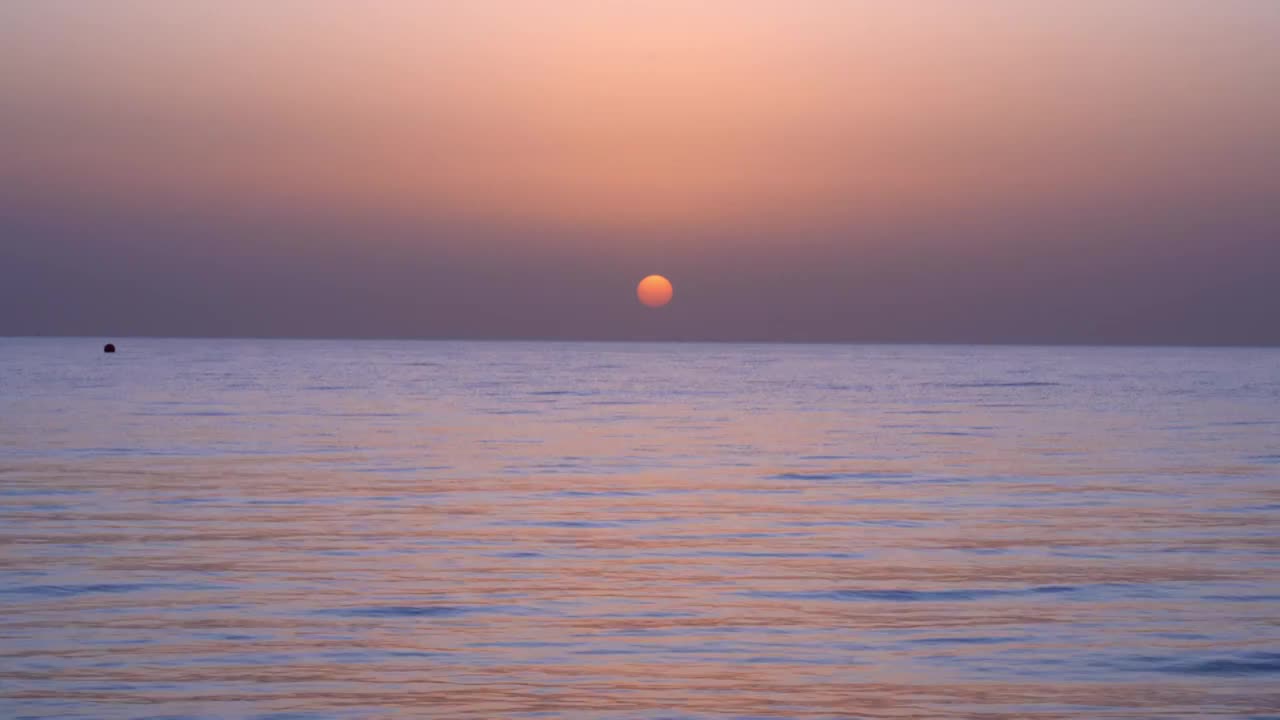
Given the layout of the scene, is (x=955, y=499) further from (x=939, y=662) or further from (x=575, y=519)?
(x=939, y=662)

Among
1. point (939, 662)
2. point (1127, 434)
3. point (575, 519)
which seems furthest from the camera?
point (1127, 434)

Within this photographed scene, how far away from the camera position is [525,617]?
1326 cm

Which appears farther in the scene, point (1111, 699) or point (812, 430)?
point (812, 430)

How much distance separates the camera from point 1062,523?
20.5m

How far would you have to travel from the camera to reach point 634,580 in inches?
598

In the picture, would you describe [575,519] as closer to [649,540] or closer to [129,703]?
[649,540]

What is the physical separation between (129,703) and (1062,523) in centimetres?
1353

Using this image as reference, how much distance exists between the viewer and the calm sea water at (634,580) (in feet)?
35.2

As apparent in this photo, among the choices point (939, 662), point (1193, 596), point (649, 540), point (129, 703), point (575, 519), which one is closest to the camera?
point (129, 703)

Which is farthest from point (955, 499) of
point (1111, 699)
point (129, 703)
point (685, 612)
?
point (129, 703)

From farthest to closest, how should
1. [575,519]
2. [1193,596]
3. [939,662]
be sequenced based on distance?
[575,519] < [1193,596] < [939,662]

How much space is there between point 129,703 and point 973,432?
33.3 meters

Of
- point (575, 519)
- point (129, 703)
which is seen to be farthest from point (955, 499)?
point (129, 703)

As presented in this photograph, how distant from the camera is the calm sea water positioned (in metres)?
10.7
